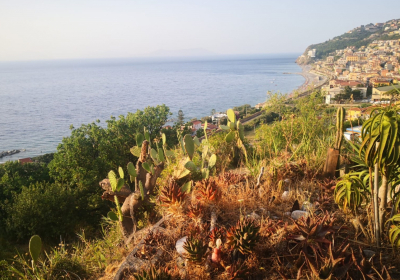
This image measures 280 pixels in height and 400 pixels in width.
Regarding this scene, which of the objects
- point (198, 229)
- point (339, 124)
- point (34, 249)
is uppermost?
point (339, 124)

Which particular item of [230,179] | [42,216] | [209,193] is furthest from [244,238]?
[42,216]

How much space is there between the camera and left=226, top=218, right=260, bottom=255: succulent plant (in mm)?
1957

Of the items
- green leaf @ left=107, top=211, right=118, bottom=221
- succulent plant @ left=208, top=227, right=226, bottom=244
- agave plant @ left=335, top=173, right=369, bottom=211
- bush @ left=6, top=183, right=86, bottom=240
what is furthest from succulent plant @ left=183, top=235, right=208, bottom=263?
bush @ left=6, top=183, right=86, bottom=240

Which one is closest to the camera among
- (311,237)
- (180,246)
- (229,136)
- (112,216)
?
(311,237)

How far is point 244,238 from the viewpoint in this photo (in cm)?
194

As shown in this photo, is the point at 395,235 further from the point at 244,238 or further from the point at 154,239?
the point at 154,239

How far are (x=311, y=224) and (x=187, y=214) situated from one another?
1.14 meters

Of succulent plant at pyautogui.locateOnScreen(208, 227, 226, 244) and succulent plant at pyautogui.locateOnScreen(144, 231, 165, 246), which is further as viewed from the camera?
succulent plant at pyautogui.locateOnScreen(144, 231, 165, 246)

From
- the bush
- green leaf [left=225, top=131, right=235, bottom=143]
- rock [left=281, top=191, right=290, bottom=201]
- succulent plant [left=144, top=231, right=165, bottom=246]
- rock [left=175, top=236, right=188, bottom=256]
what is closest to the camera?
rock [left=175, top=236, right=188, bottom=256]

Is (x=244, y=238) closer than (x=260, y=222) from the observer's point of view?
Yes

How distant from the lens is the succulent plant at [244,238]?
6.42 ft

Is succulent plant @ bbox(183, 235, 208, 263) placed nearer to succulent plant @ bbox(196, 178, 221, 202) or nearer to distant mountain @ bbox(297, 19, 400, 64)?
succulent plant @ bbox(196, 178, 221, 202)

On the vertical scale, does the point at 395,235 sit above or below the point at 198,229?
above

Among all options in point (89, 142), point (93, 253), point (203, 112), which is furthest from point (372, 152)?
point (203, 112)
